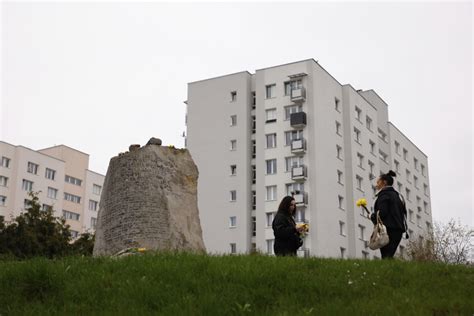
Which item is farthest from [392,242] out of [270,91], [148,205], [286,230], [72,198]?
[72,198]

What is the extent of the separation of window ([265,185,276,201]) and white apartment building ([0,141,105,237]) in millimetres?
31483

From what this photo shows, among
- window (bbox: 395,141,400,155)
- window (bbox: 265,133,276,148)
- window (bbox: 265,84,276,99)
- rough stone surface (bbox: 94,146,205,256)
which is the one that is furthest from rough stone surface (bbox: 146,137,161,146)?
window (bbox: 395,141,400,155)

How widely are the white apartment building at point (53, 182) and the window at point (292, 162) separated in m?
32.9

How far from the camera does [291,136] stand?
65.6m

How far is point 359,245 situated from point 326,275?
187 ft

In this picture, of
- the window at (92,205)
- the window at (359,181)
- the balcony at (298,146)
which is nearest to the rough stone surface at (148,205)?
the balcony at (298,146)

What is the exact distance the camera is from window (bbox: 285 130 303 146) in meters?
65.0

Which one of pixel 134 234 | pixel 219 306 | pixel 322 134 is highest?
pixel 322 134

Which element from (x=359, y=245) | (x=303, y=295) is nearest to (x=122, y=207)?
(x=303, y=295)

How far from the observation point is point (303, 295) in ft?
33.6

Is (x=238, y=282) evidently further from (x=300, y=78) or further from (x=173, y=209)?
(x=300, y=78)

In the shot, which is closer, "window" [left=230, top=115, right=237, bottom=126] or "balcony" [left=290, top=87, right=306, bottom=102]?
"balcony" [left=290, top=87, right=306, bottom=102]

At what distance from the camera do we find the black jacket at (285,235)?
1448 cm

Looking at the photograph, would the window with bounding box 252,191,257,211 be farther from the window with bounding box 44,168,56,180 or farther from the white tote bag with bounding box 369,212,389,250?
the white tote bag with bounding box 369,212,389,250
